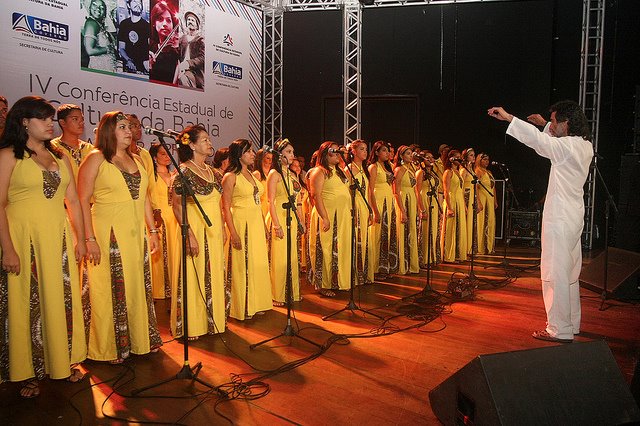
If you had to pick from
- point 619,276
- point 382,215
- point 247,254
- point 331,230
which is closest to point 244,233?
point 247,254

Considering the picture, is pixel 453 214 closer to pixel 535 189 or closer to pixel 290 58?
pixel 535 189

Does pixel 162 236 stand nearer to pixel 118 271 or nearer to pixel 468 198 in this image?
pixel 118 271

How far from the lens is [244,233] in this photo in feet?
16.4

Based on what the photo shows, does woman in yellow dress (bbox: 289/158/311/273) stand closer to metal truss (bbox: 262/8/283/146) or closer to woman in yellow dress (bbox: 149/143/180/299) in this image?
woman in yellow dress (bbox: 149/143/180/299)

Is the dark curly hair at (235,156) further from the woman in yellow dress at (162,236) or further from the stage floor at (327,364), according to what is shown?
the stage floor at (327,364)

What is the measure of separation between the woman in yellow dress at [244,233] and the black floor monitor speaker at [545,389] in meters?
2.82

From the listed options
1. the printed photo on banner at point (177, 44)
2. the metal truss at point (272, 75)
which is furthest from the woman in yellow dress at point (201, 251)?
the metal truss at point (272, 75)

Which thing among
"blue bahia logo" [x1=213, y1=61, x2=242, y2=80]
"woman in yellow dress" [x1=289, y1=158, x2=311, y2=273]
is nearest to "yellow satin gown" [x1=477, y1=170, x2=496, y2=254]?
"woman in yellow dress" [x1=289, y1=158, x2=311, y2=273]

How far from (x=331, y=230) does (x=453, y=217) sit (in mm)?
3349

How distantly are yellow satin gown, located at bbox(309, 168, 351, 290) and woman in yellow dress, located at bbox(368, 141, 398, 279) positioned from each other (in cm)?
67

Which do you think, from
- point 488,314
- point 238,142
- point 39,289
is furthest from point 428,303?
point 39,289

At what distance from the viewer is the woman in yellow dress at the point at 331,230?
19.9ft

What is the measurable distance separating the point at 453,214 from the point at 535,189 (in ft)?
11.5

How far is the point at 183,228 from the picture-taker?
3357 millimetres
